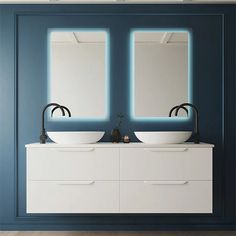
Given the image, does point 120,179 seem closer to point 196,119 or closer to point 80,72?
point 196,119

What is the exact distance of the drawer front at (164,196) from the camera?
317cm

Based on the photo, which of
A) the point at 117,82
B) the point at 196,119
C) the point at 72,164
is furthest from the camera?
the point at 117,82

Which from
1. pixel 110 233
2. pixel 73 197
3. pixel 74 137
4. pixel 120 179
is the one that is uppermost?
pixel 74 137

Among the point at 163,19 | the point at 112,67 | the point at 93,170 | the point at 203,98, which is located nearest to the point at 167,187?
the point at 93,170

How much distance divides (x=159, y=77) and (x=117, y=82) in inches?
16.1

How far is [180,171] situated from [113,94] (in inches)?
39.7

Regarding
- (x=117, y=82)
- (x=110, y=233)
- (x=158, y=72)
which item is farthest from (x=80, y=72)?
(x=110, y=233)

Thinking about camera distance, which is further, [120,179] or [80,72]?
[80,72]

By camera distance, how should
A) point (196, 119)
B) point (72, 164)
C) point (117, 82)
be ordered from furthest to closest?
point (117, 82) < point (196, 119) < point (72, 164)

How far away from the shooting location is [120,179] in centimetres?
317

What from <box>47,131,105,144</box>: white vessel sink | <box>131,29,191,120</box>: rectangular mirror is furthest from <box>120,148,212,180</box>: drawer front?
<box>131,29,191,120</box>: rectangular mirror

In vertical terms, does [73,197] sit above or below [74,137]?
below

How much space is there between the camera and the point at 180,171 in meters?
3.16

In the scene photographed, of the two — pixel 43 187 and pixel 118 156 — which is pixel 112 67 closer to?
pixel 118 156
